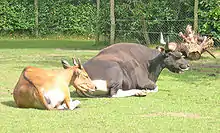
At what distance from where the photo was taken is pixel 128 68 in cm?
941

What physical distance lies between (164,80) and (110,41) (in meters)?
8.49

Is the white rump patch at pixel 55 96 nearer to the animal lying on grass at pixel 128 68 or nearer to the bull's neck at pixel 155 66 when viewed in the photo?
the animal lying on grass at pixel 128 68

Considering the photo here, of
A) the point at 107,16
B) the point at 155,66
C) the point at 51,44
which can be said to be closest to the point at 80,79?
the point at 155,66

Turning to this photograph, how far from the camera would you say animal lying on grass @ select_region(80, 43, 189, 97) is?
8.97 meters

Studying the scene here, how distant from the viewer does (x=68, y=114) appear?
7.17 meters

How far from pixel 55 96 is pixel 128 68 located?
2.24 metres

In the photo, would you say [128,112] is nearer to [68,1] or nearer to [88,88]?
[88,88]

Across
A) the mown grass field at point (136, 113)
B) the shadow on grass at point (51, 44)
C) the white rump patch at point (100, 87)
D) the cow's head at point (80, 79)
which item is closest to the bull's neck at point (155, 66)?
the mown grass field at point (136, 113)

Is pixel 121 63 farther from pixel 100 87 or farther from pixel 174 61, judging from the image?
pixel 174 61

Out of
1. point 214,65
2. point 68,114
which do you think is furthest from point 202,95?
point 214,65

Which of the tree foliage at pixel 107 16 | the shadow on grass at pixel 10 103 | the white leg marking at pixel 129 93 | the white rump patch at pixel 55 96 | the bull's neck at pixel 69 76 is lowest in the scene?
the tree foliage at pixel 107 16

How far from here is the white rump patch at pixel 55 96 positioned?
7.38 m

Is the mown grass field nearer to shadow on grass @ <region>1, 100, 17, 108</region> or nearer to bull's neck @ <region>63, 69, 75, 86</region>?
shadow on grass @ <region>1, 100, 17, 108</region>

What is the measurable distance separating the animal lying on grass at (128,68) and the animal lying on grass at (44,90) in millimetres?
937
